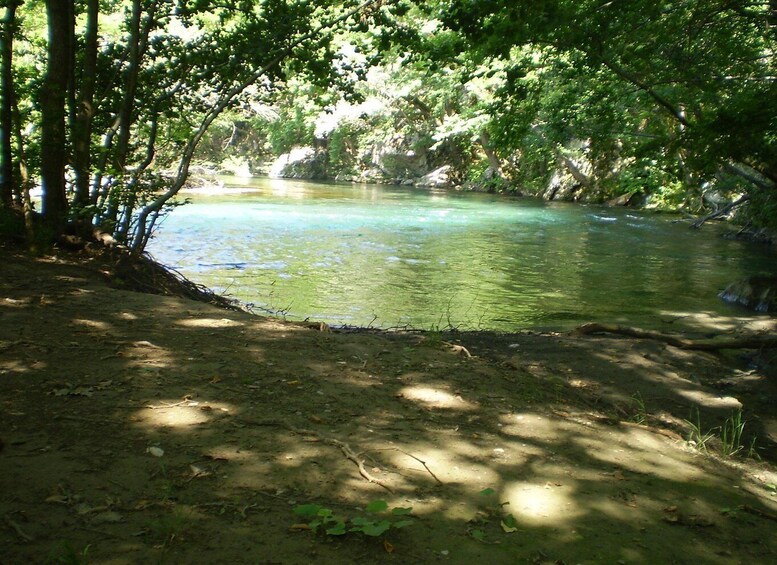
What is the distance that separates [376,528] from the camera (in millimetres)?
2662

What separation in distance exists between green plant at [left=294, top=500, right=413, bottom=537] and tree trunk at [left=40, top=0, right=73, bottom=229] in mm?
6334

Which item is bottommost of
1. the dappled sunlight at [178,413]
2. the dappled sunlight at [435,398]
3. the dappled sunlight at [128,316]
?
the dappled sunlight at [435,398]

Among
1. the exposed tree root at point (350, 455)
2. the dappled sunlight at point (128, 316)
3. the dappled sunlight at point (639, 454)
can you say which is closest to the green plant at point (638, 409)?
the dappled sunlight at point (639, 454)

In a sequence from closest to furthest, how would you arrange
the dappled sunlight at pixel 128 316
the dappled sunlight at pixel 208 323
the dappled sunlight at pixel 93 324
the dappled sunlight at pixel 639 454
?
the dappled sunlight at pixel 639 454 → the dappled sunlight at pixel 93 324 → the dappled sunlight at pixel 128 316 → the dappled sunlight at pixel 208 323

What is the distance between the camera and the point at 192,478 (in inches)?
120

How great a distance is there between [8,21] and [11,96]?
2.69ft

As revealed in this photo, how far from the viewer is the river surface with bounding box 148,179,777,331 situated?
11039mm

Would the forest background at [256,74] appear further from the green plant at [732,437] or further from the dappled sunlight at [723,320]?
the green plant at [732,437]

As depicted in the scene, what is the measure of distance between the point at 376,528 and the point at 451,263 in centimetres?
1332

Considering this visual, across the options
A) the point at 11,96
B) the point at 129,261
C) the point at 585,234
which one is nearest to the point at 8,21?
the point at 11,96

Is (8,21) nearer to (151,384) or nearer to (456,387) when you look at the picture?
(151,384)

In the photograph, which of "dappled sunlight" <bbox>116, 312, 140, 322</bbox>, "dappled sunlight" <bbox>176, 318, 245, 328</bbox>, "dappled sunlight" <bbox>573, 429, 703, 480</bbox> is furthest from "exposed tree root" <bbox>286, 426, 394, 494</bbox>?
"dappled sunlight" <bbox>116, 312, 140, 322</bbox>

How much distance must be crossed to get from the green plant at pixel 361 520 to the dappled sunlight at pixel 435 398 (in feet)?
5.12

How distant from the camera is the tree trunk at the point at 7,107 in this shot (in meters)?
7.27
